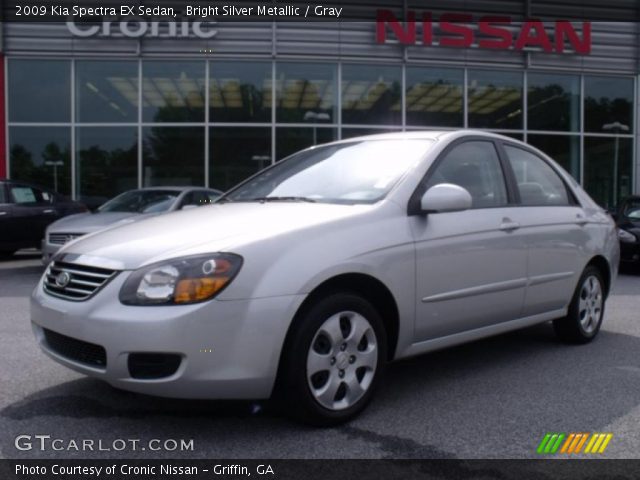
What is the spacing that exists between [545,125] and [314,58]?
645cm

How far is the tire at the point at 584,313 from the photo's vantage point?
489 cm

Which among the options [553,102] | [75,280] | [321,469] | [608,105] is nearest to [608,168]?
[608,105]

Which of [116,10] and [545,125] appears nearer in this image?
[116,10]

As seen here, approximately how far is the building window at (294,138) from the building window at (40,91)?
16.9 feet

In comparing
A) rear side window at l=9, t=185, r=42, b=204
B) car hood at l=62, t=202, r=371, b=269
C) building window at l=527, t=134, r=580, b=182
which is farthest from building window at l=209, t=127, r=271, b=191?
car hood at l=62, t=202, r=371, b=269

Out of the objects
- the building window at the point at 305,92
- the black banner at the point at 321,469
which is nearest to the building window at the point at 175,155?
the building window at the point at 305,92

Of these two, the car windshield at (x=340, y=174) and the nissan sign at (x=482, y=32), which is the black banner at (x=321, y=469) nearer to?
the car windshield at (x=340, y=174)

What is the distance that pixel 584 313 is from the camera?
5012 mm

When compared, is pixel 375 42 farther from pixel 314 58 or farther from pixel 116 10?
pixel 116 10

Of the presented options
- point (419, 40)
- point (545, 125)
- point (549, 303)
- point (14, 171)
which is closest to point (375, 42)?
point (419, 40)

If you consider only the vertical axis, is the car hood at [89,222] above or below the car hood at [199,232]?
below

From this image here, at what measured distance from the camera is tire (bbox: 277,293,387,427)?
2.99 m

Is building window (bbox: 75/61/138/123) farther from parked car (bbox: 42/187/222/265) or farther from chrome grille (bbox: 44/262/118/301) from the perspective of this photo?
chrome grille (bbox: 44/262/118/301)

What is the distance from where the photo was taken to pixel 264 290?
2881mm
